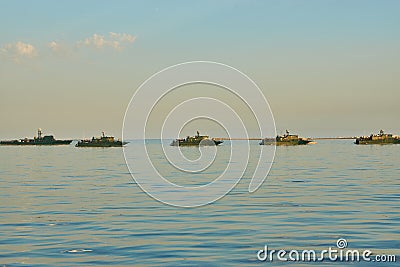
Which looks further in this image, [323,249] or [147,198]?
[147,198]

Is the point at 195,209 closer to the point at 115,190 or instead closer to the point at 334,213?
the point at 334,213

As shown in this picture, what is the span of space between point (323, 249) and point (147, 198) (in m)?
21.9

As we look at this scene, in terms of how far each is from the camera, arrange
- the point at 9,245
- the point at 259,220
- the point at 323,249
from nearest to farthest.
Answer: the point at 323,249, the point at 9,245, the point at 259,220

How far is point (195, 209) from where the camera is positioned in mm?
37594

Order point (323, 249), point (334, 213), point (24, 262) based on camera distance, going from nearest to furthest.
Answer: point (24, 262) < point (323, 249) < point (334, 213)

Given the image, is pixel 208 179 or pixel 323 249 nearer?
pixel 323 249

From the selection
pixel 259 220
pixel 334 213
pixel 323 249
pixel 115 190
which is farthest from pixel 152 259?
pixel 115 190

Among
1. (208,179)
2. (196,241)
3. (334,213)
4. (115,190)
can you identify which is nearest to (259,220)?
(334,213)

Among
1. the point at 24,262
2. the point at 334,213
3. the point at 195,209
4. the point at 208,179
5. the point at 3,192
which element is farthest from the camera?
the point at 208,179

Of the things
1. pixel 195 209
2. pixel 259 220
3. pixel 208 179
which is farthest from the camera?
pixel 208 179

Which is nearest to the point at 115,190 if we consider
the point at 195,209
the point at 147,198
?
the point at 147,198

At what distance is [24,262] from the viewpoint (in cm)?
2233

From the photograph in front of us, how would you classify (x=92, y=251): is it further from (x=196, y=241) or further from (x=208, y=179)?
(x=208, y=179)

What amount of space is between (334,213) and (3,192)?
27.4 meters
